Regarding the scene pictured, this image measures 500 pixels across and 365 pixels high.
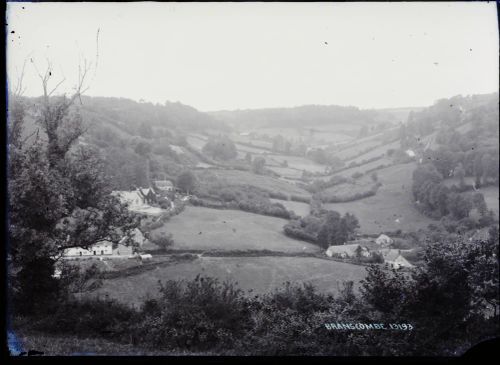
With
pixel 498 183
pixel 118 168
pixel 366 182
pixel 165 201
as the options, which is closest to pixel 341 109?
pixel 366 182

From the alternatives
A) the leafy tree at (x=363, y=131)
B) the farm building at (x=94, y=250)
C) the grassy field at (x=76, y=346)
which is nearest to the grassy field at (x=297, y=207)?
the leafy tree at (x=363, y=131)

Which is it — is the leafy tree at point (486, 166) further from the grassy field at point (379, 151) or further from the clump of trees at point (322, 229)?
the clump of trees at point (322, 229)

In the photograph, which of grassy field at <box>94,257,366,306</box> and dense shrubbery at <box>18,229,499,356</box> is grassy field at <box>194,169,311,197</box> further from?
dense shrubbery at <box>18,229,499,356</box>

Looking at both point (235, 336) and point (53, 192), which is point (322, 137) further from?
point (53, 192)

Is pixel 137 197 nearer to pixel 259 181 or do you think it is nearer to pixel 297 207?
pixel 259 181

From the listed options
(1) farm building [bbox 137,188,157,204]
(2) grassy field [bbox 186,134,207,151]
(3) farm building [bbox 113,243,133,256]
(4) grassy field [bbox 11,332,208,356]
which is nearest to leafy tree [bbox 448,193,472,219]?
(2) grassy field [bbox 186,134,207,151]

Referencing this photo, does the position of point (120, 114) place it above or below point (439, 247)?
above

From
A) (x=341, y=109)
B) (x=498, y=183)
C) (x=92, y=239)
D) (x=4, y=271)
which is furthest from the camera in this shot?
(x=341, y=109)

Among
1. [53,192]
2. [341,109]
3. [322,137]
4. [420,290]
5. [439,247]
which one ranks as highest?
[341,109]
